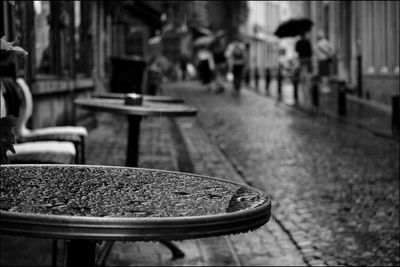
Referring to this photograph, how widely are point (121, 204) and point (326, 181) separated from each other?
5.79 meters

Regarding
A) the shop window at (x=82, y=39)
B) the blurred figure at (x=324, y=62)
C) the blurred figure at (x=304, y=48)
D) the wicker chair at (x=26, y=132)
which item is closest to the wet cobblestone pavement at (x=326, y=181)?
the wicker chair at (x=26, y=132)

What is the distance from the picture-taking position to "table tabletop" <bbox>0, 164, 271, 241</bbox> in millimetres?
1510

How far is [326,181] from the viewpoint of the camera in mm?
7375

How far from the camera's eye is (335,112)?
16.5 metres

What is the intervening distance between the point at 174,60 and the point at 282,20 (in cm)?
4261

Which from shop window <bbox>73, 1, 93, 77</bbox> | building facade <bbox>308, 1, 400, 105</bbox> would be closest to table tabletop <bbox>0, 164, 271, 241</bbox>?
building facade <bbox>308, 1, 400, 105</bbox>

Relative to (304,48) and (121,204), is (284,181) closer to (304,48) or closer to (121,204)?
(121,204)

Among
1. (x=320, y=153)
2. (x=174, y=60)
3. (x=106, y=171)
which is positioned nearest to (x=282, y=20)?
(x=320, y=153)

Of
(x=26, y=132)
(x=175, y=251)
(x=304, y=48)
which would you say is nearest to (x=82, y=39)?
(x=26, y=132)

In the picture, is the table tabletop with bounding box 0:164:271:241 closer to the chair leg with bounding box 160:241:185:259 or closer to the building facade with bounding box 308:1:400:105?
the chair leg with bounding box 160:241:185:259

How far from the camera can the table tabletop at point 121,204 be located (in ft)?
4.95

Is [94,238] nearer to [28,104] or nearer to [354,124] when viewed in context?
[28,104]

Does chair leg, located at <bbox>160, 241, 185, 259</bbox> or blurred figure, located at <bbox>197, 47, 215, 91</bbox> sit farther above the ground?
blurred figure, located at <bbox>197, 47, 215, 91</bbox>

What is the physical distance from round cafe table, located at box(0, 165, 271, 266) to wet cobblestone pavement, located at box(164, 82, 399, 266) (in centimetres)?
247
